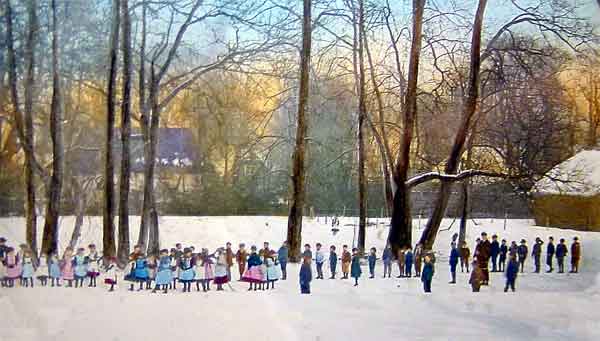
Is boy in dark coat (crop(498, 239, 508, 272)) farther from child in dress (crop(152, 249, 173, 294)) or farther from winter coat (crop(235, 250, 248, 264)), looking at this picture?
child in dress (crop(152, 249, 173, 294))

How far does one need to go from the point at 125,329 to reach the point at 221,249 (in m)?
0.32

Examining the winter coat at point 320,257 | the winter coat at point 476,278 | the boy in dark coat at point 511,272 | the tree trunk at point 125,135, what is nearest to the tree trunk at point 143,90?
the tree trunk at point 125,135

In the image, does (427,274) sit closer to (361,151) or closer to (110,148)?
(361,151)

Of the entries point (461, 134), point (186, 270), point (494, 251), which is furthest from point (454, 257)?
point (186, 270)

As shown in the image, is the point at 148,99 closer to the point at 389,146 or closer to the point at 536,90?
the point at 389,146

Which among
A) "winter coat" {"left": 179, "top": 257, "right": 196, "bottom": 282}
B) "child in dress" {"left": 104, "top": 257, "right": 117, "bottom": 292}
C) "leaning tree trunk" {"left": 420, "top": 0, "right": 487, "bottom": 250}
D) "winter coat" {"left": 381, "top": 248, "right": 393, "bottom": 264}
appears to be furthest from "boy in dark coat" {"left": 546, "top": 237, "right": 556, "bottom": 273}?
"child in dress" {"left": 104, "top": 257, "right": 117, "bottom": 292}

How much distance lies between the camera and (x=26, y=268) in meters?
1.62

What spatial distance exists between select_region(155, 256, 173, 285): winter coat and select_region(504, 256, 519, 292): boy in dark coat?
0.97 meters

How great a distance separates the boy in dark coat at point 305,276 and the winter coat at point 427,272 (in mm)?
332

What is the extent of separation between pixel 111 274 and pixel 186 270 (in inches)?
7.9

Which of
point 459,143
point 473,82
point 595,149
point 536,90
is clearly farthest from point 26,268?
point 595,149

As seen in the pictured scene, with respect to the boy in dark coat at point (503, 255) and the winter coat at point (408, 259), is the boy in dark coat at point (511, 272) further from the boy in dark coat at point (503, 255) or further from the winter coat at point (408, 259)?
the winter coat at point (408, 259)

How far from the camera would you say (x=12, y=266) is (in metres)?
1.62

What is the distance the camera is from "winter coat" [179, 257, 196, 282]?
5.38 ft
